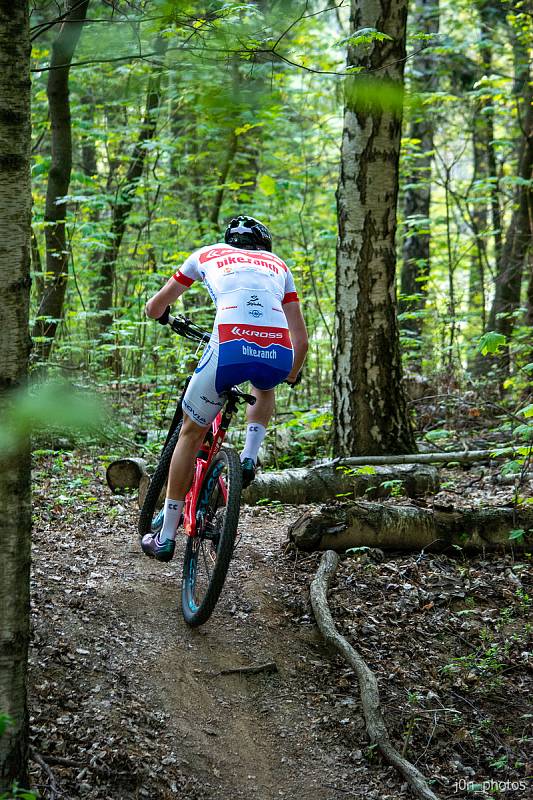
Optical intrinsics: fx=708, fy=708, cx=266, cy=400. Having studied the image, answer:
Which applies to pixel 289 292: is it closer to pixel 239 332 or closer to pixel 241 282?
pixel 241 282

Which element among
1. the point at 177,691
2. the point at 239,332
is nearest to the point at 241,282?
the point at 239,332

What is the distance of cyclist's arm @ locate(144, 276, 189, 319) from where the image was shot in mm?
4449

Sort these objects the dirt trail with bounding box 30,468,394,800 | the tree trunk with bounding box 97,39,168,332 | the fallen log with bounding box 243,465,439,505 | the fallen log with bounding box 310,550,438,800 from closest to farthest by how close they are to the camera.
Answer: the dirt trail with bounding box 30,468,394,800 < the fallen log with bounding box 310,550,438,800 < the fallen log with bounding box 243,465,439,505 < the tree trunk with bounding box 97,39,168,332

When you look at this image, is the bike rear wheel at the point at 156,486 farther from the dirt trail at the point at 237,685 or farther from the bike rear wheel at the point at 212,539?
the bike rear wheel at the point at 212,539

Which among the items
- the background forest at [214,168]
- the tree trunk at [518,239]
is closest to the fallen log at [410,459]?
the background forest at [214,168]

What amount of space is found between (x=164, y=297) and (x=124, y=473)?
2.68 meters

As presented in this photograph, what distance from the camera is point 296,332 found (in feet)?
15.4

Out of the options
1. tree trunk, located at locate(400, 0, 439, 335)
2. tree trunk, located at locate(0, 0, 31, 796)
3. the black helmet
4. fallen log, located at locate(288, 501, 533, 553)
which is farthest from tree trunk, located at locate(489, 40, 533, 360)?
tree trunk, located at locate(0, 0, 31, 796)

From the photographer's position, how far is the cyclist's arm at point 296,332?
15.0ft

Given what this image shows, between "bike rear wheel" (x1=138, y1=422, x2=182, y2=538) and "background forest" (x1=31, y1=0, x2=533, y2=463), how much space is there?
662mm

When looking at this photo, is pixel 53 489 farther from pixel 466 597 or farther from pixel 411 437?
pixel 466 597

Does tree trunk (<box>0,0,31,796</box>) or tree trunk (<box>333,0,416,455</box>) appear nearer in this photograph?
tree trunk (<box>0,0,31,796</box>)

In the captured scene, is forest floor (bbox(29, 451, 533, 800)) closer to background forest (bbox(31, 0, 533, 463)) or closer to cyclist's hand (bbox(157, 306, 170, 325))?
background forest (bbox(31, 0, 533, 463))

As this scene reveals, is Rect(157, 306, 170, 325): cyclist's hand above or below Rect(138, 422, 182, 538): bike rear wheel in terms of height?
above
